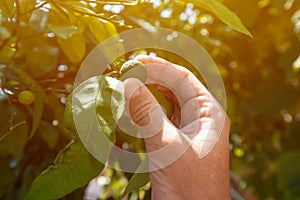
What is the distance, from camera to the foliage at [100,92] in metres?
0.99

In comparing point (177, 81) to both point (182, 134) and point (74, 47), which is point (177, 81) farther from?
point (74, 47)

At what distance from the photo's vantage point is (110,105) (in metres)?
0.82

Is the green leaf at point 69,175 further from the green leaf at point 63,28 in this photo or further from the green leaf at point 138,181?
the green leaf at point 63,28

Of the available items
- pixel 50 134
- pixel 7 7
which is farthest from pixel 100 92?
pixel 50 134

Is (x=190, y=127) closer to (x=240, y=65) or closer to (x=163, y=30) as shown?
(x=163, y=30)

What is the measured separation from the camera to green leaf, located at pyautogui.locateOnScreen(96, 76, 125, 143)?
0.80 metres

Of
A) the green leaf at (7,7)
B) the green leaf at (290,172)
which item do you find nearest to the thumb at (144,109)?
the green leaf at (7,7)

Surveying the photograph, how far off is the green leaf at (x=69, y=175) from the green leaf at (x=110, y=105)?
71mm

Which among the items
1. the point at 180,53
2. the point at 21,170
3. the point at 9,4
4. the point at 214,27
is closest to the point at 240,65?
the point at 214,27

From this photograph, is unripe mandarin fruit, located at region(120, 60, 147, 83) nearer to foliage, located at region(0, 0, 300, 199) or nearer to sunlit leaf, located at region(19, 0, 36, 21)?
foliage, located at region(0, 0, 300, 199)

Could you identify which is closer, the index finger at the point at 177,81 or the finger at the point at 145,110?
the finger at the point at 145,110

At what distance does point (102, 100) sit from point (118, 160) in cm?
42

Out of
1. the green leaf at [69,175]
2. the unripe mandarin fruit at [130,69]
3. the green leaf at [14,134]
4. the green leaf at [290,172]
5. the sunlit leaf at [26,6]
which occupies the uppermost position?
the unripe mandarin fruit at [130,69]

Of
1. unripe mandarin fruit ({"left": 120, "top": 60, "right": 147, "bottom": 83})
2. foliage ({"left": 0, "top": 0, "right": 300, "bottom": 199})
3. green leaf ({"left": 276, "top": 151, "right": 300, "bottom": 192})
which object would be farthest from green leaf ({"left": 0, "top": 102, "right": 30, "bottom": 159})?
green leaf ({"left": 276, "top": 151, "right": 300, "bottom": 192})
